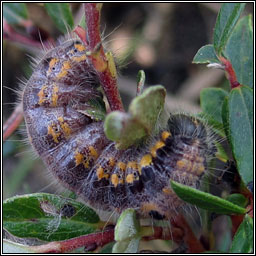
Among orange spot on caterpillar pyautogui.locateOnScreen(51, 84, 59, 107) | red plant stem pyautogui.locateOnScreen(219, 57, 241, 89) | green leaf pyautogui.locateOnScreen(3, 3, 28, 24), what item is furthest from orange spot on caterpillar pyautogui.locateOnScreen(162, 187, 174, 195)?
green leaf pyautogui.locateOnScreen(3, 3, 28, 24)

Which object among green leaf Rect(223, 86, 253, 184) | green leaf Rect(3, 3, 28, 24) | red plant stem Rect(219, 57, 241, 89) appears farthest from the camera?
green leaf Rect(3, 3, 28, 24)

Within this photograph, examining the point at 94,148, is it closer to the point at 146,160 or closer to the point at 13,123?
the point at 146,160

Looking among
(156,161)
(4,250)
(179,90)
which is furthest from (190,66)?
(4,250)

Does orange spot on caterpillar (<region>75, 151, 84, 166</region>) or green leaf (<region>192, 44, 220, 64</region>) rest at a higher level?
green leaf (<region>192, 44, 220, 64</region>)

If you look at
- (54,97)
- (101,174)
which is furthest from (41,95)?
(101,174)

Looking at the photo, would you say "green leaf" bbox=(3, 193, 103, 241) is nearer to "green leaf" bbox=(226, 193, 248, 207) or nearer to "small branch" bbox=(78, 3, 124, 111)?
"small branch" bbox=(78, 3, 124, 111)

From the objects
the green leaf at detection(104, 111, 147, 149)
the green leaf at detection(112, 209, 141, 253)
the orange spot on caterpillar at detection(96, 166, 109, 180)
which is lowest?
the green leaf at detection(112, 209, 141, 253)

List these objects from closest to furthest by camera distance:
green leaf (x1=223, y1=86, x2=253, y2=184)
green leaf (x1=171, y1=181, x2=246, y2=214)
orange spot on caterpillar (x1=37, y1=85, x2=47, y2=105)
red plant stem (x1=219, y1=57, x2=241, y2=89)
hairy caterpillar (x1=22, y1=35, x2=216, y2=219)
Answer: green leaf (x1=171, y1=181, x2=246, y2=214) → green leaf (x1=223, y1=86, x2=253, y2=184) → red plant stem (x1=219, y1=57, x2=241, y2=89) → hairy caterpillar (x1=22, y1=35, x2=216, y2=219) → orange spot on caterpillar (x1=37, y1=85, x2=47, y2=105)
